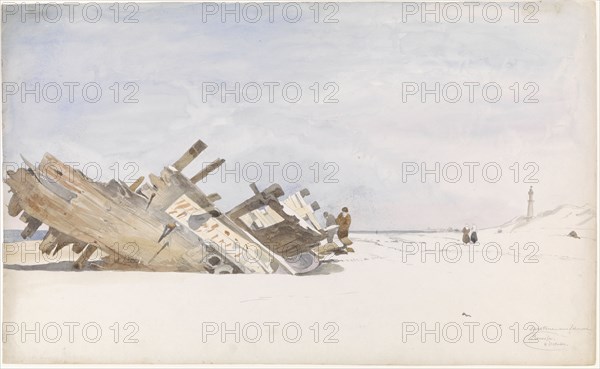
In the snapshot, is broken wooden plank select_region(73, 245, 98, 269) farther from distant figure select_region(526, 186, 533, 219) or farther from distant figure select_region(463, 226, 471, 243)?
distant figure select_region(526, 186, 533, 219)

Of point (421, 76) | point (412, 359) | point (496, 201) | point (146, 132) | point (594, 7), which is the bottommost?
point (412, 359)

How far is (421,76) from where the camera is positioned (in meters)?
3.06

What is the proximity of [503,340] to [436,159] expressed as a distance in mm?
824

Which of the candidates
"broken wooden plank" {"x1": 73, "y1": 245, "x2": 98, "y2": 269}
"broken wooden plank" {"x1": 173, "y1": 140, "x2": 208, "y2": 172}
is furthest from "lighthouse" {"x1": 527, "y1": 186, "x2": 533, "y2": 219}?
"broken wooden plank" {"x1": 73, "y1": 245, "x2": 98, "y2": 269}

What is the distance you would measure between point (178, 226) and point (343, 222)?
709mm

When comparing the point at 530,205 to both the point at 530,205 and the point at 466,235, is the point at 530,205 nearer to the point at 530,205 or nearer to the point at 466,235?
the point at 530,205

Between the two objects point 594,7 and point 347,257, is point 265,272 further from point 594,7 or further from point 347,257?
point 594,7

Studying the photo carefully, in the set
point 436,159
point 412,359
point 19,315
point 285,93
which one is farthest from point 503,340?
point 19,315

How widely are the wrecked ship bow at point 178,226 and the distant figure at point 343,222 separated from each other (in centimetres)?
8

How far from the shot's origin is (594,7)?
3.04 m

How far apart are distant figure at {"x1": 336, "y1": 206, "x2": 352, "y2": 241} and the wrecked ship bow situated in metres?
0.08

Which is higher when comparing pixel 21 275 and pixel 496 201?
pixel 496 201

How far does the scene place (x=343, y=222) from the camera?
306 cm

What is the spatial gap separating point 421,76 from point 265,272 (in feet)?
3.52
